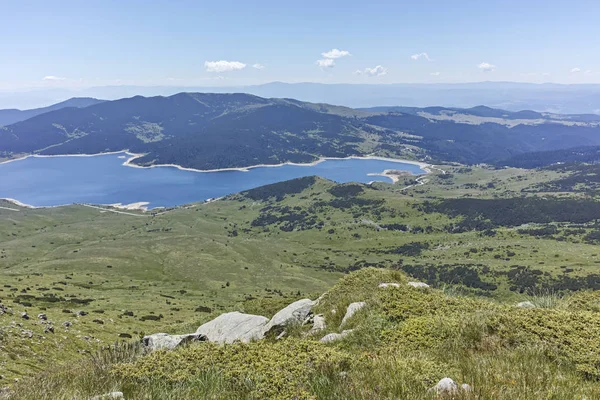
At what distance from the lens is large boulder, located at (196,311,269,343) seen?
49.4 feet

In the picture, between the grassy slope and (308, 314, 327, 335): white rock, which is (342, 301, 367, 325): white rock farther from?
the grassy slope

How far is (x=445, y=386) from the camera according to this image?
524cm

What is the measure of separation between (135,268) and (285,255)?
2858 inches

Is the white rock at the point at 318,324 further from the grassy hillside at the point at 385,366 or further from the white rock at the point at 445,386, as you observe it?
the white rock at the point at 445,386

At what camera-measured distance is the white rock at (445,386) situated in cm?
503

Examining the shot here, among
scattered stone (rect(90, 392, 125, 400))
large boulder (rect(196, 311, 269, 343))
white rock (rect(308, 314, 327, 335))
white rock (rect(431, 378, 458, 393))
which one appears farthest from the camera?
large boulder (rect(196, 311, 269, 343))

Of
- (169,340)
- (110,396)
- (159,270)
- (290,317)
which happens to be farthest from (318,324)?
(159,270)

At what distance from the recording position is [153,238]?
18062cm

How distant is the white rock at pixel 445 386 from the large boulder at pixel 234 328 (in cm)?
1009

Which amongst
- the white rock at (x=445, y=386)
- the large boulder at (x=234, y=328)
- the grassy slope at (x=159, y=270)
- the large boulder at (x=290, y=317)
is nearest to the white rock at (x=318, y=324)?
the large boulder at (x=290, y=317)

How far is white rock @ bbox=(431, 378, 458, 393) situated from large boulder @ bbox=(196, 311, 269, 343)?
10.1m

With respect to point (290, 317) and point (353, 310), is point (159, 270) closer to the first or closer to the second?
point (290, 317)

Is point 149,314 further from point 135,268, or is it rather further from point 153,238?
point 153,238

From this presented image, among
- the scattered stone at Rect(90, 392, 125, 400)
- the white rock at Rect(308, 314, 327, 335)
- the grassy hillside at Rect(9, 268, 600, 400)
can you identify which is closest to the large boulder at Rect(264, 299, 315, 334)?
the white rock at Rect(308, 314, 327, 335)
